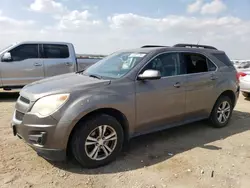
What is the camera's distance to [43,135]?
321cm

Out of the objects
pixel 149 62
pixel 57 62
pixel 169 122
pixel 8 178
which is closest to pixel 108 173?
pixel 8 178

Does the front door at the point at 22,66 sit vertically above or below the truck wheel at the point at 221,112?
above

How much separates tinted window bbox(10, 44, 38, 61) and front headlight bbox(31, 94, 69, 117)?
5624mm

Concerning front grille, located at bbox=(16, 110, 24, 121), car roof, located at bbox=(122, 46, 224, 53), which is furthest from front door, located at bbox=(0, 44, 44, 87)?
front grille, located at bbox=(16, 110, 24, 121)

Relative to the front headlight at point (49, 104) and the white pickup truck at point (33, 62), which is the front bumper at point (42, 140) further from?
the white pickup truck at point (33, 62)

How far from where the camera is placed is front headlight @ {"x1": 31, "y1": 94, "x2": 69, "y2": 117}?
3.22m

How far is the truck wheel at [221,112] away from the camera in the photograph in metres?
5.29

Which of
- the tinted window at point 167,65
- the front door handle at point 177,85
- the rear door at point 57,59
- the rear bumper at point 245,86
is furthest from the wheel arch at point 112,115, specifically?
the rear bumper at point 245,86

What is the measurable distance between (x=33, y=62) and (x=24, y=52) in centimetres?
41

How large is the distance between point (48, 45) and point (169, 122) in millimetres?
5853

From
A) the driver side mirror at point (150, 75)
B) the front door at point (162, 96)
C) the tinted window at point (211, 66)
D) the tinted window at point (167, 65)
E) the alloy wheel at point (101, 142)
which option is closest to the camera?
the alloy wheel at point (101, 142)

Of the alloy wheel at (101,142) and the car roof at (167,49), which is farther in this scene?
the car roof at (167,49)

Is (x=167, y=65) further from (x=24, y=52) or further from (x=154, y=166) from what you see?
(x=24, y=52)

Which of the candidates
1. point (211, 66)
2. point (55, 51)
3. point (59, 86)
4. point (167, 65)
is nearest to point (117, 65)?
point (167, 65)
